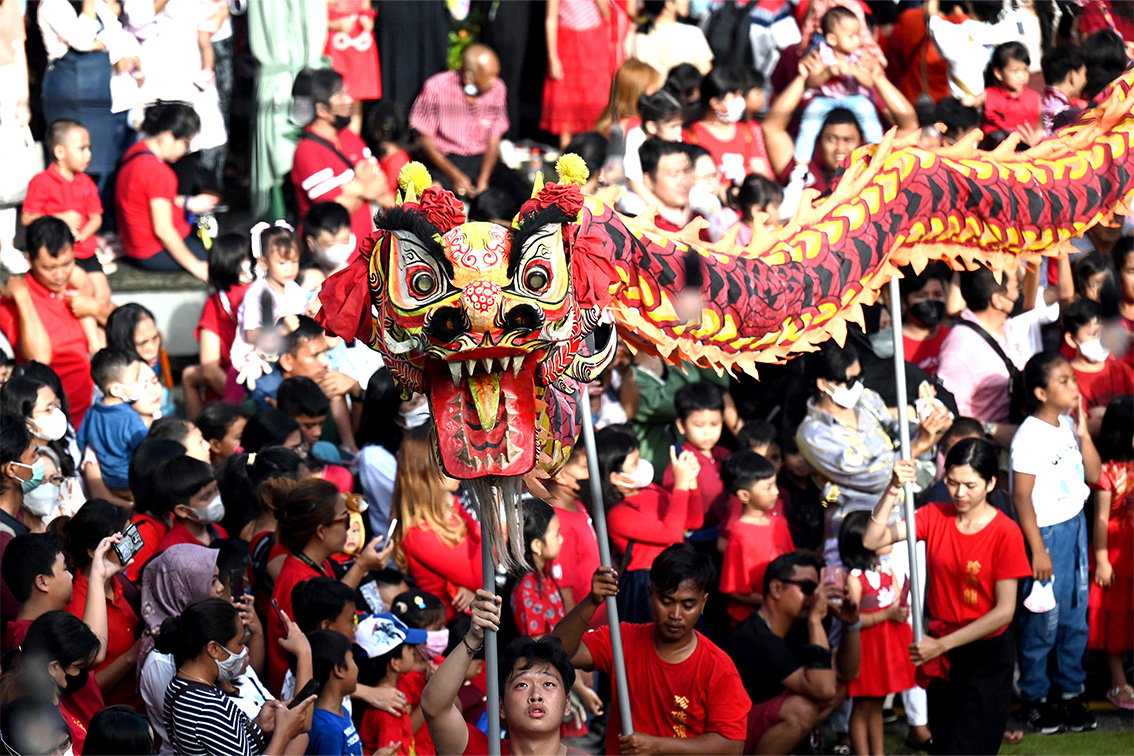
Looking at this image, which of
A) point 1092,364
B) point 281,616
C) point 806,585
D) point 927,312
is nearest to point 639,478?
point 806,585

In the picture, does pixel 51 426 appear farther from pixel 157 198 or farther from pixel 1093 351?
pixel 1093 351

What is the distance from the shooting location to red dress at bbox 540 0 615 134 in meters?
8.44

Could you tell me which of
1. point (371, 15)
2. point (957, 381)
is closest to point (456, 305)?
point (957, 381)

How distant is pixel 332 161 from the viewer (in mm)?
7285

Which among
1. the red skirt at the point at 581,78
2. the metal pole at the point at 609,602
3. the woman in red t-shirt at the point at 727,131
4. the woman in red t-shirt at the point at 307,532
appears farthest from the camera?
the red skirt at the point at 581,78

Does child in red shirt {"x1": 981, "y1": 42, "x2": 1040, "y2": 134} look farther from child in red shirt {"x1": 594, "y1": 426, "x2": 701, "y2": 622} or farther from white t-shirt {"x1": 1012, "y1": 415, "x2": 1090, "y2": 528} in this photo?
child in red shirt {"x1": 594, "y1": 426, "x2": 701, "y2": 622}

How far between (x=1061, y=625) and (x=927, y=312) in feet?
4.45

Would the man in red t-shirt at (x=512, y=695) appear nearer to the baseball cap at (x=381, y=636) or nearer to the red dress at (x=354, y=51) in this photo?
the baseball cap at (x=381, y=636)

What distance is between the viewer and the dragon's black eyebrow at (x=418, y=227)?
3.26 m

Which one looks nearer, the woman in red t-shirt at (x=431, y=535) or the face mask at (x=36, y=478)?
the face mask at (x=36, y=478)

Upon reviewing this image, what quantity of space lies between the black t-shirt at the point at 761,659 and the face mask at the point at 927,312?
181 cm

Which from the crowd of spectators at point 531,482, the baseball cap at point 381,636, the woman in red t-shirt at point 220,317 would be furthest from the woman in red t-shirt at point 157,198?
the baseball cap at point 381,636

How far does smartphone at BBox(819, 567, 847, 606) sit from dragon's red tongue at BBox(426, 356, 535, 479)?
1.98m

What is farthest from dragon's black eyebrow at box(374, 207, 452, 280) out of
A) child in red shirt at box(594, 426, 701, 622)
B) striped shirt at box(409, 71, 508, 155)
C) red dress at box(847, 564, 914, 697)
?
striped shirt at box(409, 71, 508, 155)
